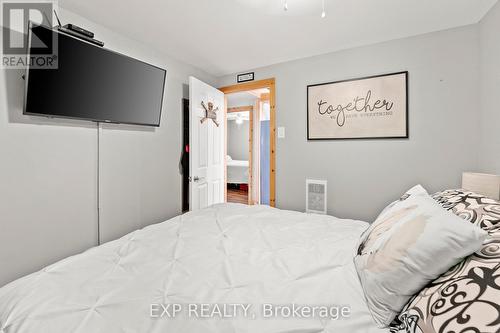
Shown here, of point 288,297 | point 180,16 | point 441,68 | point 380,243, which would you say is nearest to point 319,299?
point 288,297

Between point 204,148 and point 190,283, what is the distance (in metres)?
2.40

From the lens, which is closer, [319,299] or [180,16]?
[319,299]

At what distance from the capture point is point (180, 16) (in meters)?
2.10

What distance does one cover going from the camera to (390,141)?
8.39 ft

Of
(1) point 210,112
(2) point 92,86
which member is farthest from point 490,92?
(2) point 92,86

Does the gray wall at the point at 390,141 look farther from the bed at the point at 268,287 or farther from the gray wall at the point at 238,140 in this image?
the gray wall at the point at 238,140

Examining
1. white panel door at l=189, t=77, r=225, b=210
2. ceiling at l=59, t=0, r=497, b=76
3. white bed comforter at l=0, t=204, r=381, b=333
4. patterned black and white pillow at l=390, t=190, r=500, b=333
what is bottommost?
white bed comforter at l=0, t=204, r=381, b=333

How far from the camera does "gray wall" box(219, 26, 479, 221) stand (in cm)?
225

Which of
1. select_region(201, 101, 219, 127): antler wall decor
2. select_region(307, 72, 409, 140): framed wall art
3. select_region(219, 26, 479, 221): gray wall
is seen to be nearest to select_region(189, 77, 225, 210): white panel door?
select_region(201, 101, 219, 127): antler wall decor

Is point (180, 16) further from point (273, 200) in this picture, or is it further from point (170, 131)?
point (273, 200)

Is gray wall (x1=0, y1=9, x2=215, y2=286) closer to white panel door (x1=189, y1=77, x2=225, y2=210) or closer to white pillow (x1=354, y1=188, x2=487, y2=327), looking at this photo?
white panel door (x1=189, y1=77, x2=225, y2=210)

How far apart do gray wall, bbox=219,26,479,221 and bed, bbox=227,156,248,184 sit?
11.7 ft

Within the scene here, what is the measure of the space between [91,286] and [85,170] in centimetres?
156

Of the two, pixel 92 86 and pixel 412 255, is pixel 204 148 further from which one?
pixel 412 255
